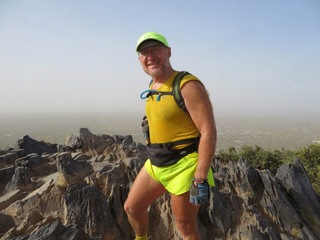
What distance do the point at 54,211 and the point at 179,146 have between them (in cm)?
811

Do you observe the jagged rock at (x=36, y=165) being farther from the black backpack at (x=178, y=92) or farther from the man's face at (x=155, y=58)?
the black backpack at (x=178, y=92)

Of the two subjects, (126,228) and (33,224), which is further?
(126,228)

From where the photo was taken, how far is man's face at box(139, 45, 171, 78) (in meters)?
5.09

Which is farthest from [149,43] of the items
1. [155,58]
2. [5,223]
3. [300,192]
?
[300,192]

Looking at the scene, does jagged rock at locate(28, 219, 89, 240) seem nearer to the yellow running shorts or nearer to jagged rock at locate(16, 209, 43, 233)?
jagged rock at locate(16, 209, 43, 233)

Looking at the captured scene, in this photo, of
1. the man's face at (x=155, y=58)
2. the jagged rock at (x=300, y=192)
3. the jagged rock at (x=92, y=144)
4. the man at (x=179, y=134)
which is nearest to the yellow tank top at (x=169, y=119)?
the man at (x=179, y=134)

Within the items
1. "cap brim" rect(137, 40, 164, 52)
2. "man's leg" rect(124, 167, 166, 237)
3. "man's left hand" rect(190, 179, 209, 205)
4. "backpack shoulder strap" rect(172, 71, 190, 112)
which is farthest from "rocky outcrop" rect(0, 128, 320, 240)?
"cap brim" rect(137, 40, 164, 52)

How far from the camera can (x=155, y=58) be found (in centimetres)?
516

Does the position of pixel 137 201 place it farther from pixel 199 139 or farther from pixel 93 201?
pixel 93 201

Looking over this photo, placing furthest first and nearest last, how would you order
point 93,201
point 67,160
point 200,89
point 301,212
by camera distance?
1. point 301,212
2. point 67,160
3. point 93,201
4. point 200,89

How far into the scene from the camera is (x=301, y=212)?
15.8 m

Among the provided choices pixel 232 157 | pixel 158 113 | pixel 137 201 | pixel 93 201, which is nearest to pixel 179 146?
pixel 158 113

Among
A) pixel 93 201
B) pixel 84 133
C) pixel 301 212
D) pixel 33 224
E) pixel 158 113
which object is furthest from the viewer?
pixel 84 133

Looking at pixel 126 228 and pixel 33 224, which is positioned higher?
pixel 33 224
